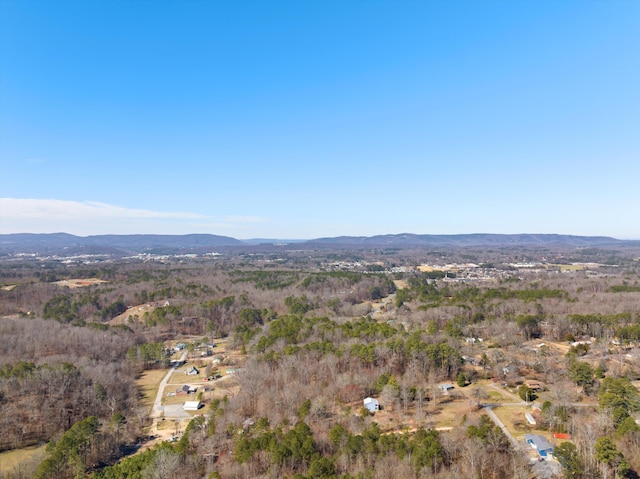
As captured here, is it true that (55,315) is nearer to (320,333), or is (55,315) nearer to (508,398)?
(320,333)

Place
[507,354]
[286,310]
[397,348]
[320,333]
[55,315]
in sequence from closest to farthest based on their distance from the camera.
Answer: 1. [397,348]
2. [507,354]
3. [320,333]
4. [55,315]
5. [286,310]

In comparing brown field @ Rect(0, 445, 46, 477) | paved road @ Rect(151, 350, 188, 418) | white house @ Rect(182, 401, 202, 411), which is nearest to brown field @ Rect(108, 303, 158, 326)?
paved road @ Rect(151, 350, 188, 418)

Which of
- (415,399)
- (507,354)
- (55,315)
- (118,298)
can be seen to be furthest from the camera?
(118,298)

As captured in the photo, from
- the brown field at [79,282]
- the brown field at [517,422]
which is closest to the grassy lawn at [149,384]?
the brown field at [517,422]

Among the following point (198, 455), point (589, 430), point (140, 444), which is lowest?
point (140, 444)

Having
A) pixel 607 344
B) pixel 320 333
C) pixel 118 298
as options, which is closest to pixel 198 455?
pixel 320 333
